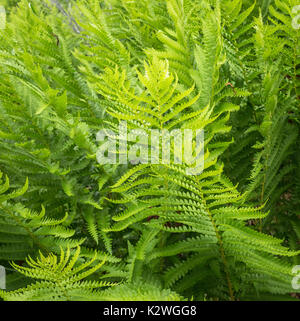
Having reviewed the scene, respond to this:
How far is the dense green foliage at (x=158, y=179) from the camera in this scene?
1.72 feet

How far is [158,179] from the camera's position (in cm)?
55

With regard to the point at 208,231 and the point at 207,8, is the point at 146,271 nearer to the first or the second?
the point at 208,231

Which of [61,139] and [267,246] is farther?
[61,139]

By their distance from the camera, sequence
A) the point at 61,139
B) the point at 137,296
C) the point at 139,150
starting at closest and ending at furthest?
the point at 137,296, the point at 139,150, the point at 61,139

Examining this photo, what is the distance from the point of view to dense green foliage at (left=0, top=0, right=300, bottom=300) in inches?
20.6

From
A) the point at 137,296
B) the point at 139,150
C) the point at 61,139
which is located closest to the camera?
the point at 137,296

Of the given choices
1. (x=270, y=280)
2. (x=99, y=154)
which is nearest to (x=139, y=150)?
(x=99, y=154)

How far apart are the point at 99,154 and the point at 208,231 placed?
268 mm

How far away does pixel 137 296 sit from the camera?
45 centimetres

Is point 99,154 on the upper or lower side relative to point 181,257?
upper
